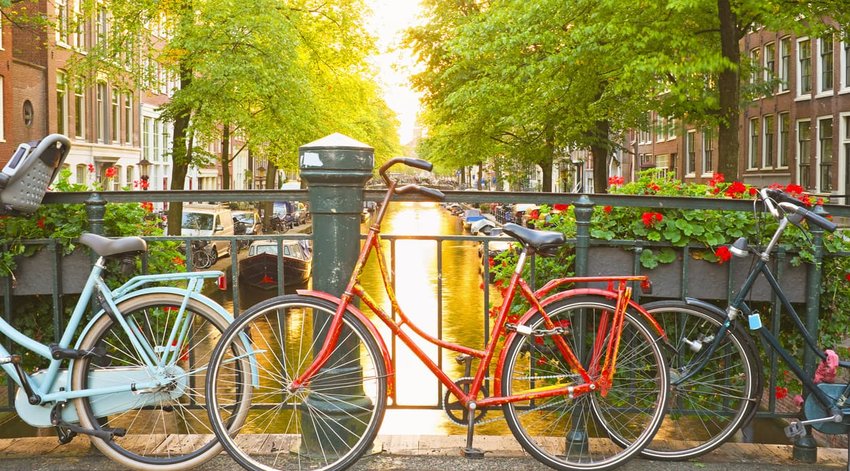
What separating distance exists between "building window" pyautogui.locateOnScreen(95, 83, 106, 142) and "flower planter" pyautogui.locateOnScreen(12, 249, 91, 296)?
3670 cm

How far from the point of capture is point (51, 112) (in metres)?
31.8

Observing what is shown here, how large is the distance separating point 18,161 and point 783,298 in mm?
3708

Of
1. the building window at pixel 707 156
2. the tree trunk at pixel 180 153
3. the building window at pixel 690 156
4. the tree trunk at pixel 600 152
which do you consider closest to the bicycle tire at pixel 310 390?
the tree trunk at pixel 180 153

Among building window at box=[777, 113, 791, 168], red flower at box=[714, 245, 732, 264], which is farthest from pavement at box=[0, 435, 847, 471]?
building window at box=[777, 113, 791, 168]

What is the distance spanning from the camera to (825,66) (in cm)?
2878

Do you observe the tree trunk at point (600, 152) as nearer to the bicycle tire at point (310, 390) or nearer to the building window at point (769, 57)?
the building window at point (769, 57)

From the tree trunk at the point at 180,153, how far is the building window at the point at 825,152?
20.0 meters

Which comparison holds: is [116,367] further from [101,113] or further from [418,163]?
[101,113]

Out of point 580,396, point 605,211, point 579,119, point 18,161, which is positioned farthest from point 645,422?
point 579,119

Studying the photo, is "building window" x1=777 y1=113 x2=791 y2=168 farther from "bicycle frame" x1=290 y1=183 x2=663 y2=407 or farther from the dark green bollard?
the dark green bollard

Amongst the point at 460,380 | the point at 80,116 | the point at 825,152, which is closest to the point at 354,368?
the point at 460,380

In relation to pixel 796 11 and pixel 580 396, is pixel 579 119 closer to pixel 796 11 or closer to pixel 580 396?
pixel 796 11

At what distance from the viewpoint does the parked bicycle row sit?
12.6 ft

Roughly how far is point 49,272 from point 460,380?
2.30 metres
